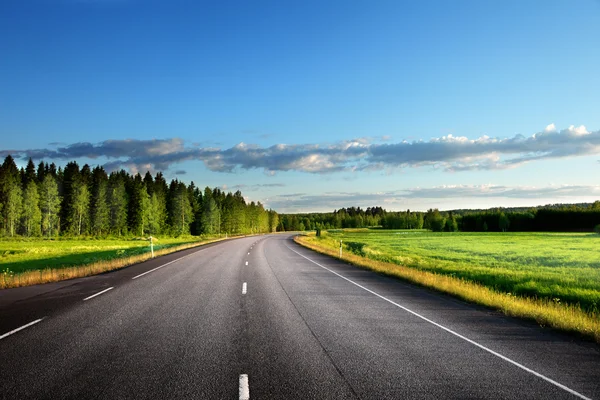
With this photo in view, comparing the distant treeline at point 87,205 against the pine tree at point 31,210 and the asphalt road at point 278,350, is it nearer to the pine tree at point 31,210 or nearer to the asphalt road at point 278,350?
the pine tree at point 31,210

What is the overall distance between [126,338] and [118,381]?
219 cm

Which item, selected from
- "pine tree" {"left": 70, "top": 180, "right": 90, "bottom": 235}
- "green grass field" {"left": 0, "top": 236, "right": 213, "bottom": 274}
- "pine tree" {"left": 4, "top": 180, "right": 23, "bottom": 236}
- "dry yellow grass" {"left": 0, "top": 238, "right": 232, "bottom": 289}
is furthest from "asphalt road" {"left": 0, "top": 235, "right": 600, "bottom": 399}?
"pine tree" {"left": 70, "top": 180, "right": 90, "bottom": 235}

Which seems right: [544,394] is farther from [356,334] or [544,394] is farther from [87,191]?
[87,191]

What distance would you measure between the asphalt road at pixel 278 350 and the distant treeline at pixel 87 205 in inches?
2855

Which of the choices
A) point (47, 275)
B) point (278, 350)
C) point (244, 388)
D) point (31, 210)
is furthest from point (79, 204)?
point (244, 388)

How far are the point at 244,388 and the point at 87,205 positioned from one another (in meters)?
84.6

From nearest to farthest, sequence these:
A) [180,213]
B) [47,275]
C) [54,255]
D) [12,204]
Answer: [47,275] → [54,255] → [12,204] → [180,213]

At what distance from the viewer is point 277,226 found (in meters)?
193

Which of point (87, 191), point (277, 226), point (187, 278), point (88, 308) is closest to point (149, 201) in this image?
point (87, 191)

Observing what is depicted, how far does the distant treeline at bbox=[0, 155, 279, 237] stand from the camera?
71625mm

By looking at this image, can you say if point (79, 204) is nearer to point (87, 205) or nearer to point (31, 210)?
point (87, 205)

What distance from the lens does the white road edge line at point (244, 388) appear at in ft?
14.5

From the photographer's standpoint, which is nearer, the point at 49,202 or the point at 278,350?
the point at 278,350

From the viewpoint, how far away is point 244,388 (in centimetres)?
463
